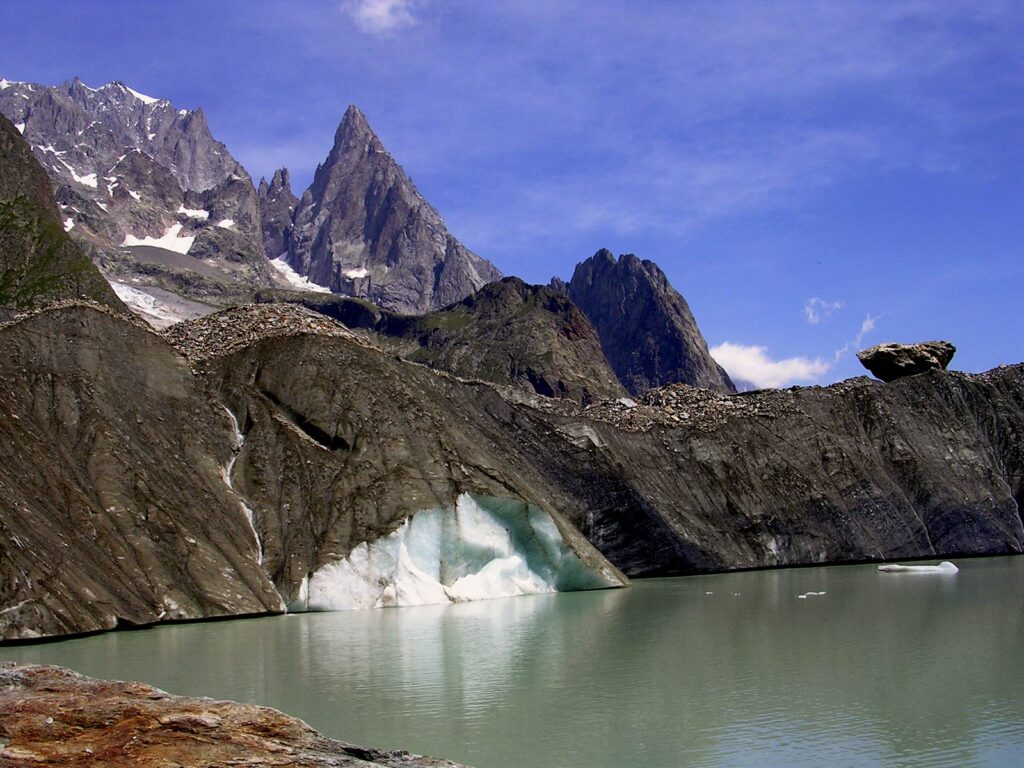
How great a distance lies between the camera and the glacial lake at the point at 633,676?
19266 millimetres

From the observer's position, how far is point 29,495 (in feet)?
130

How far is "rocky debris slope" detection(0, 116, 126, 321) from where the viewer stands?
76.4 metres

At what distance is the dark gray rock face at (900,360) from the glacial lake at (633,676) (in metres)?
52.6

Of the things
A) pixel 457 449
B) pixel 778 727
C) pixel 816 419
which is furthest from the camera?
pixel 816 419

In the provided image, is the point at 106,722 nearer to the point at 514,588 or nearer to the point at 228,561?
the point at 228,561

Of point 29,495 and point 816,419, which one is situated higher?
point 816,419

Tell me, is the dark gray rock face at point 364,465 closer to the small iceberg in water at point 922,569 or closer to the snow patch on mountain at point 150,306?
the small iceberg in water at point 922,569

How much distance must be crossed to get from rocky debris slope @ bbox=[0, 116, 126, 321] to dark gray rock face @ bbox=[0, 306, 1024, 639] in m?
16.3

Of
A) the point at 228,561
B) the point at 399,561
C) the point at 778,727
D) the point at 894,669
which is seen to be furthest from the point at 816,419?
the point at 778,727

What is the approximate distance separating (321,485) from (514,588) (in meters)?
11.3

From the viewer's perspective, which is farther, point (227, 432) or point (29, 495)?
point (227, 432)

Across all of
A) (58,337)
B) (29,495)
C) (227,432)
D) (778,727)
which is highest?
(58,337)

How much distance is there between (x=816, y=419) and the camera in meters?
82.9

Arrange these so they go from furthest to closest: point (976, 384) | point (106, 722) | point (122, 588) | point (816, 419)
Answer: point (976, 384) → point (816, 419) → point (122, 588) → point (106, 722)
